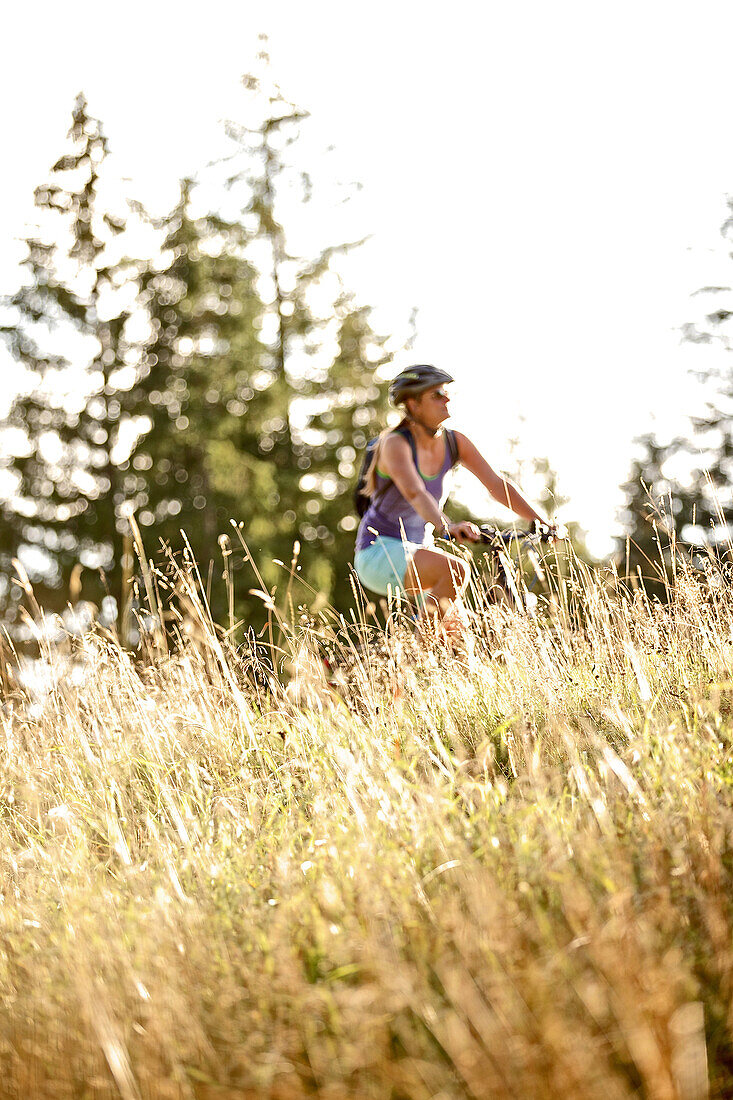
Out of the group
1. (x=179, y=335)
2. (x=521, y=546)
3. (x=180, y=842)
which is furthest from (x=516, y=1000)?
(x=179, y=335)

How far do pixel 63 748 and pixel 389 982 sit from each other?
2.80m

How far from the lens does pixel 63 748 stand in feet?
14.4

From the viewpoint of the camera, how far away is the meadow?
1.90 m

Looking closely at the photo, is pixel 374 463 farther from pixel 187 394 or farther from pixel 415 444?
pixel 187 394

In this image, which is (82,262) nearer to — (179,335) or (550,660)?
(179,335)

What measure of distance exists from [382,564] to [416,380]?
1060 millimetres

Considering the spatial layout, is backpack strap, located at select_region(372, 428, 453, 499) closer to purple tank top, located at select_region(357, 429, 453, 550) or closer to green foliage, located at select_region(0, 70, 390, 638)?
purple tank top, located at select_region(357, 429, 453, 550)

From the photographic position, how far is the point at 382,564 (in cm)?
534

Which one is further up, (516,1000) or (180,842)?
(516,1000)

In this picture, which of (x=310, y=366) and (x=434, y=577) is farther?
(x=310, y=366)

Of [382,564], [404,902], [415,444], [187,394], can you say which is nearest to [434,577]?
[382,564]

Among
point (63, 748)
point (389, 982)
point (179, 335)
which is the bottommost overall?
point (63, 748)

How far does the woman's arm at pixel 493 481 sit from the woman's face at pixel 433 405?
0.19m

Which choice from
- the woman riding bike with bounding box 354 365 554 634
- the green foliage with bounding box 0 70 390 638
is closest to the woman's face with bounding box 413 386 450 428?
the woman riding bike with bounding box 354 365 554 634
